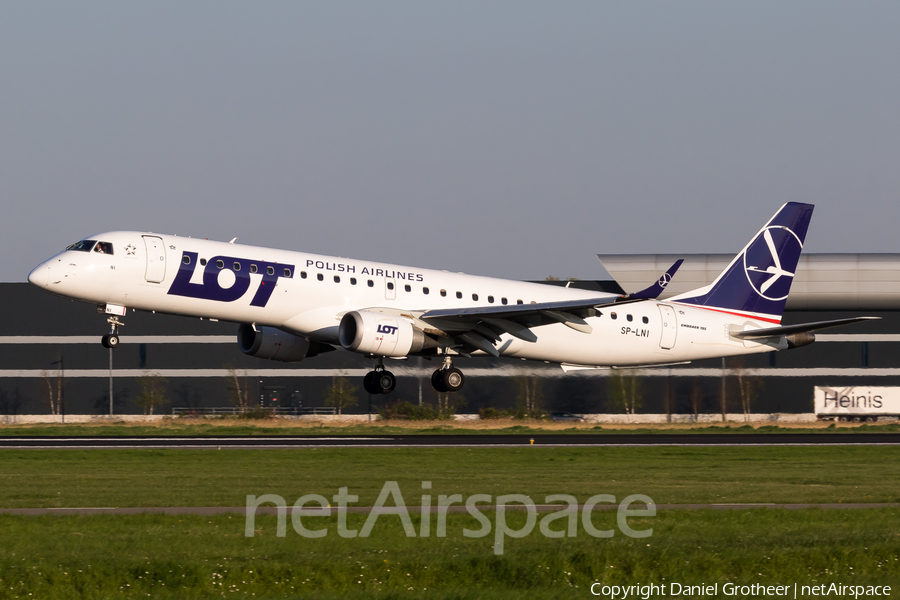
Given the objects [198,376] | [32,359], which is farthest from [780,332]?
[32,359]

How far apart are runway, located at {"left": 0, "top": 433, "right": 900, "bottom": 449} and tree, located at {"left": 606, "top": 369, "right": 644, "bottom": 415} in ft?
63.3

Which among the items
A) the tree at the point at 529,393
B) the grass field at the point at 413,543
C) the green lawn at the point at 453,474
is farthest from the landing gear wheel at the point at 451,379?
the tree at the point at 529,393

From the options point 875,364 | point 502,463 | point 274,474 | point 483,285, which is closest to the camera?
point 274,474

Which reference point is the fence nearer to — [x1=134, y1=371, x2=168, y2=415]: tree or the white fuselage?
[x1=134, y1=371, x2=168, y2=415]: tree

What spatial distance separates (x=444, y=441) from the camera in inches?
1652

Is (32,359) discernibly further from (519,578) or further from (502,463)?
(519,578)

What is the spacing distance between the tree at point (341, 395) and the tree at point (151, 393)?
10848 mm

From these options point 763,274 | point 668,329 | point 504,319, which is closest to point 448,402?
point 763,274

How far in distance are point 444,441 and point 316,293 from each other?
9691mm

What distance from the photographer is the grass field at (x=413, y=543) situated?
49.7ft

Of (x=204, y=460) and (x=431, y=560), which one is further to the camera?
(x=204, y=460)

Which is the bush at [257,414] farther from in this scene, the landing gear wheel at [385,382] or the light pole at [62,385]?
the landing gear wheel at [385,382]

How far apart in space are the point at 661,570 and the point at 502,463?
16.1 metres

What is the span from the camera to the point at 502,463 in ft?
105
